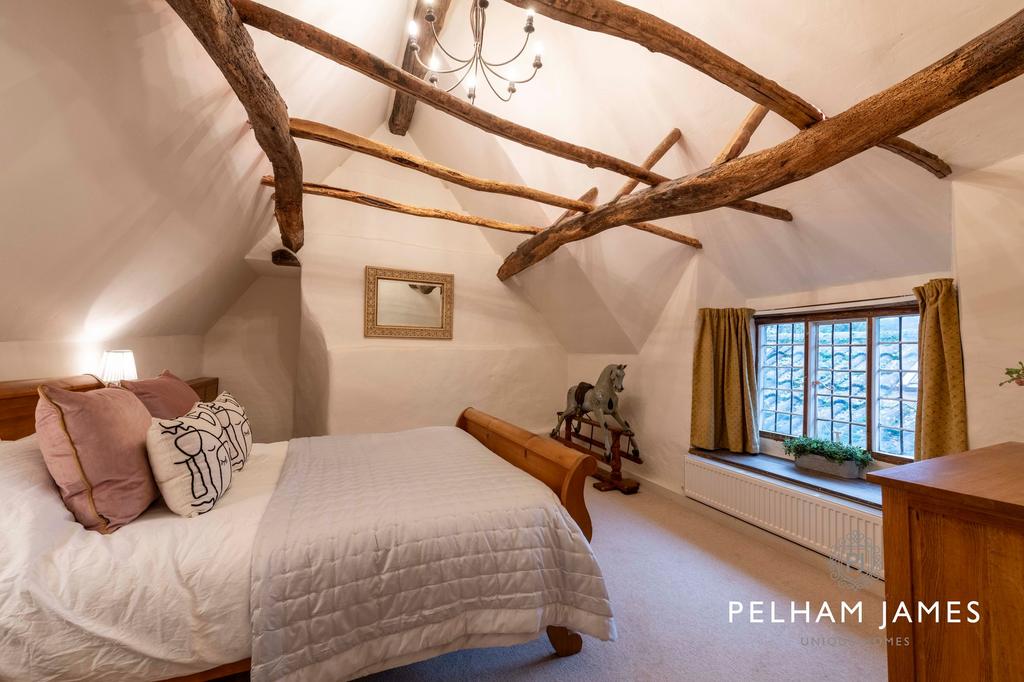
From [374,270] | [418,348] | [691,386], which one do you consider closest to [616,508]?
[691,386]

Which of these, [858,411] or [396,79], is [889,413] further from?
[396,79]

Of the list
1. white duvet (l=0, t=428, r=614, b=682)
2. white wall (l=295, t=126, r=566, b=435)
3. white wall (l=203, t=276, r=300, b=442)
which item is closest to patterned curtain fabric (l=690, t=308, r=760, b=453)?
white wall (l=295, t=126, r=566, b=435)

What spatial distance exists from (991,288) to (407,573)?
270cm

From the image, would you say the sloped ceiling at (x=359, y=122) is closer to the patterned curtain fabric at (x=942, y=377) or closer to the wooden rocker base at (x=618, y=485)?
the patterned curtain fabric at (x=942, y=377)

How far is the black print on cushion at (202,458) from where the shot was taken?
4.88 ft

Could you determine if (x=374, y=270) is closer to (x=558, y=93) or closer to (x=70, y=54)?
(x=558, y=93)

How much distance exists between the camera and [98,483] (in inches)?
52.8

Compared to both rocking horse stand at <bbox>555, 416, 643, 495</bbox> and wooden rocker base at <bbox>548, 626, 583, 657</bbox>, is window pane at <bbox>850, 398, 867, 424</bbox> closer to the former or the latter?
rocking horse stand at <bbox>555, 416, 643, 495</bbox>

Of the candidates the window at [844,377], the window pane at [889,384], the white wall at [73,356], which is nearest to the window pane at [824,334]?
the window at [844,377]

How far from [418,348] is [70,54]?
129 inches

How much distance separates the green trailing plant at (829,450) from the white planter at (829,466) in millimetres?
18

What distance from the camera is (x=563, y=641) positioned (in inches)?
68.8

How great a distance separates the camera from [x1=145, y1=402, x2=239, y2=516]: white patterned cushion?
4.73 ft

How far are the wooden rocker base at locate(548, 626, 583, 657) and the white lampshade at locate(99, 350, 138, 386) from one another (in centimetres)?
248
